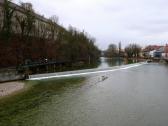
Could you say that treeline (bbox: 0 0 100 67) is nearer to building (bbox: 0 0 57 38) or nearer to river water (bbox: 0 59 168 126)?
building (bbox: 0 0 57 38)

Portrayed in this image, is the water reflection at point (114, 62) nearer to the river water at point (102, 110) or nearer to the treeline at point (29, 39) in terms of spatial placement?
the treeline at point (29, 39)

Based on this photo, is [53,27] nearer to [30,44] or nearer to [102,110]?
[30,44]

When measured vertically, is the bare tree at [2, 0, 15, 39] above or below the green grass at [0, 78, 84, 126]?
above

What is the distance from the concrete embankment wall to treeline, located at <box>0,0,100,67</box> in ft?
19.4

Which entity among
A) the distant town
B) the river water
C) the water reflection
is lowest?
the river water

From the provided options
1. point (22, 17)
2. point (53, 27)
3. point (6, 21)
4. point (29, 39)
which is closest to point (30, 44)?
point (29, 39)

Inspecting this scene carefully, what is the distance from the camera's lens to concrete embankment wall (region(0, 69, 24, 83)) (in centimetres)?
3478

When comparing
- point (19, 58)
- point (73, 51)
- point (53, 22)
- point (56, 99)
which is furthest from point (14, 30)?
point (56, 99)

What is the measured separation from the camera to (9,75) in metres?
36.0

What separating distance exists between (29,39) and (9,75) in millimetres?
19819

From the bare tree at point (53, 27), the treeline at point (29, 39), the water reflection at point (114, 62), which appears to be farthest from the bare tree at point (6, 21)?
the water reflection at point (114, 62)

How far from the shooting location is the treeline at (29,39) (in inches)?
1796

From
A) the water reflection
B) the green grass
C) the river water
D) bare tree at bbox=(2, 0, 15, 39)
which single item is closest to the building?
bare tree at bbox=(2, 0, 15, 39)

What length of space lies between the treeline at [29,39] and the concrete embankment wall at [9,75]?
5915 millimetres
